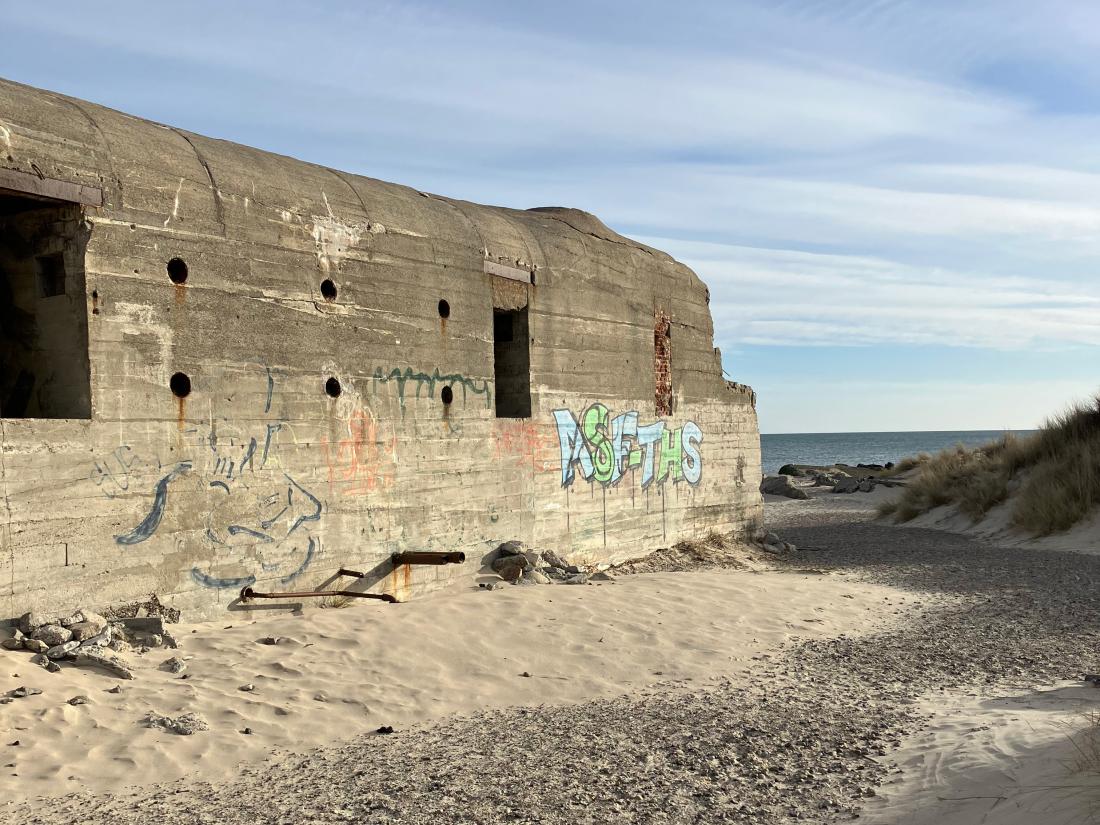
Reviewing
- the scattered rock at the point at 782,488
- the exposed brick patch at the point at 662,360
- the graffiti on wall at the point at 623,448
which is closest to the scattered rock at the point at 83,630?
the graffiti on wall at the point at 623,448

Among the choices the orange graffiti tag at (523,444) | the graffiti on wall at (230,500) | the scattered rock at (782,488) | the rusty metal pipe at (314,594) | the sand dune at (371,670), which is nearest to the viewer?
the sand dune at (371,670)

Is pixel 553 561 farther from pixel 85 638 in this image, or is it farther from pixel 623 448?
pixel 85 638

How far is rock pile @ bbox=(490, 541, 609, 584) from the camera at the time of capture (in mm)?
9391

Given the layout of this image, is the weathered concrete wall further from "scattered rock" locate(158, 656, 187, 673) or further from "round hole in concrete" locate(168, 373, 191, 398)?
"scattered rock" locate(158, 656, 187, 673)

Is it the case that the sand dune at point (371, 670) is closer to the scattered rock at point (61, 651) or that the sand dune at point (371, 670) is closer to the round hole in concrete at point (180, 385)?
the scattered rock at point (61, 651)

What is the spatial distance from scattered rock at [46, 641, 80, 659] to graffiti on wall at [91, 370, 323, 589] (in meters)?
0.88

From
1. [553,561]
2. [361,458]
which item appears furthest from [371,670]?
[553,561]

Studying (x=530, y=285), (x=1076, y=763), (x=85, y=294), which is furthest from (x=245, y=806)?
(x=530, y=285)

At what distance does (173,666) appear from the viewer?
6.00 meters

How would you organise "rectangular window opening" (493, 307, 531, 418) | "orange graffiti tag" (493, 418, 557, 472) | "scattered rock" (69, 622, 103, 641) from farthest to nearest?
"rectangular window opening" (493, 307, 531, 418), "orange graffiti tag" (493, 418, 557, 472), "scattered rock" (69, 622, 103, 641)

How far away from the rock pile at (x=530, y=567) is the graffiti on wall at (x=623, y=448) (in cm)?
103

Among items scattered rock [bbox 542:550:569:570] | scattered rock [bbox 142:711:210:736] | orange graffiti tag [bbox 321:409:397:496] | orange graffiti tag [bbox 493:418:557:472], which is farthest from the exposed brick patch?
scattered rock [bbox 142:711:210:736]

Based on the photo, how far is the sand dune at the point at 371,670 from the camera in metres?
4.84

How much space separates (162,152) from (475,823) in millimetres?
5537
